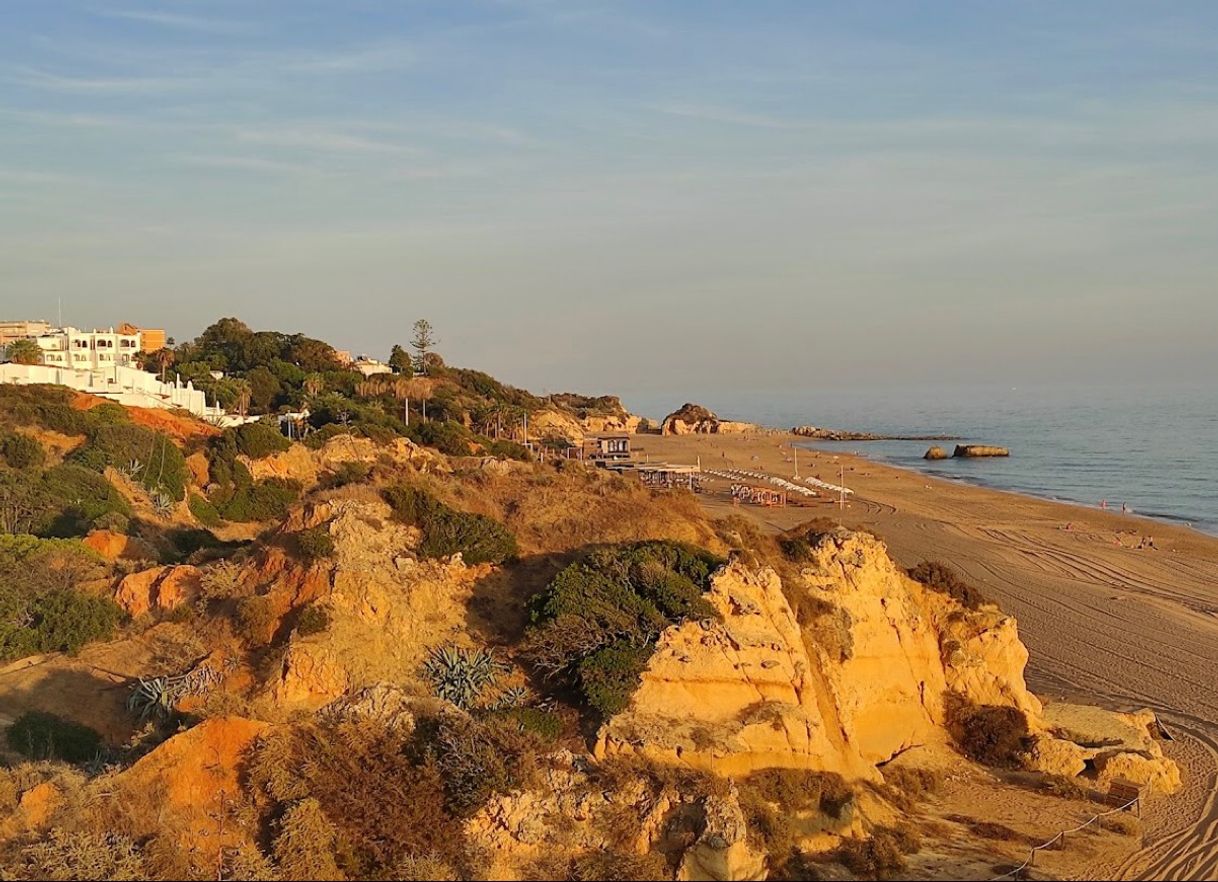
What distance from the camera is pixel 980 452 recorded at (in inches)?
3354

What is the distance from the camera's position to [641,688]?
12.5 meters

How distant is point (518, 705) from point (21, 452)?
83.6 ft

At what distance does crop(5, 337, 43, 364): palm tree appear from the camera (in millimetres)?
50169

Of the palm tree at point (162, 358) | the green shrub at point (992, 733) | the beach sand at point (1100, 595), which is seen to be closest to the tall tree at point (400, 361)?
the palm tree at point (162, 358)

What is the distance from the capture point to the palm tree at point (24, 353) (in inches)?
1975

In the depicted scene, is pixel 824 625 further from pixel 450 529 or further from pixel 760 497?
pixel 760 497

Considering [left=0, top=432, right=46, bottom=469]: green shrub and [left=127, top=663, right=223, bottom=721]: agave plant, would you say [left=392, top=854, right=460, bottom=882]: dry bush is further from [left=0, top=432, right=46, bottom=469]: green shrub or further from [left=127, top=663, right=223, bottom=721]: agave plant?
[left=0, top=432, right=46, bottom=469]: green shrub

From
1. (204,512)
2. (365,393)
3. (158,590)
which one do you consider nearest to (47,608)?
(158,590)

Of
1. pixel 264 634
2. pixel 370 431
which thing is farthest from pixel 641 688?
pixel 370 431

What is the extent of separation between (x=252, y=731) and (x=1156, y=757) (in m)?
Answer: 13.9

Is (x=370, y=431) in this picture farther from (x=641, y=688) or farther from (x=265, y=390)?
(x=641, y=688)

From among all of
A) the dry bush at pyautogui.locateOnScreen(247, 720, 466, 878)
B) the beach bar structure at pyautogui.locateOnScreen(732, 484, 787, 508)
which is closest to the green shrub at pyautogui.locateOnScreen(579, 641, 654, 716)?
the dry bush at pyautogui.locateOnScreen(247, 720, 466, 878)

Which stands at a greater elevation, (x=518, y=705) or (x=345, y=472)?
(x=345, y=472)

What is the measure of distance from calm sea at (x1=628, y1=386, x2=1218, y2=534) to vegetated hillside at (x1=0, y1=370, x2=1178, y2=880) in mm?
36180
